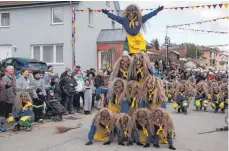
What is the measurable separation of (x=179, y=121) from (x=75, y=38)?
13.6m

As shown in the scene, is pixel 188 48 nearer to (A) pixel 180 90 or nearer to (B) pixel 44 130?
(A) pixel 180 90

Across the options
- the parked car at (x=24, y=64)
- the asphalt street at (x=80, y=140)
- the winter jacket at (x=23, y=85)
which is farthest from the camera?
the parked car at (x=24, y=64)

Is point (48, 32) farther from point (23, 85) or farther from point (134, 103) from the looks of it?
point (134, 103)

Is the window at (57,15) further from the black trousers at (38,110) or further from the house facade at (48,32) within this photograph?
the black trousers at (38,110)

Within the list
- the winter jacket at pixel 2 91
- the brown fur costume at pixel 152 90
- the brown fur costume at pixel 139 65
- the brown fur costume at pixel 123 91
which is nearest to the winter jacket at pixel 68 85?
the winter jacket at pixel 2 91

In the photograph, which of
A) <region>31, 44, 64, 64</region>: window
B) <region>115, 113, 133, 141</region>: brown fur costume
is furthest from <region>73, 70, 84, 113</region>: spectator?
<region>31, 44, 64, 64</region>: window

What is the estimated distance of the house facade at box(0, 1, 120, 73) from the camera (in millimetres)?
22875

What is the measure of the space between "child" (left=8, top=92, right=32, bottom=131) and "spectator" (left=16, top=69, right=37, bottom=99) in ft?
1.59

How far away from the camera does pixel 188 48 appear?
79750mm

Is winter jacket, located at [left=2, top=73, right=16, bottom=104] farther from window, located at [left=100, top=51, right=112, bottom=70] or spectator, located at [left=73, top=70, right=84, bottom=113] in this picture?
window, located at [left=100, top=51, right=112, bottom=70]

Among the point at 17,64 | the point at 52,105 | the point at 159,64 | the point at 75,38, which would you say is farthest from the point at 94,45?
the point at 52,105

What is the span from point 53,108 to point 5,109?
60.8 inches

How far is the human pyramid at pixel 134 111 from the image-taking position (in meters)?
7.11

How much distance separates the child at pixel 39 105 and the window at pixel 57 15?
45.6ft
